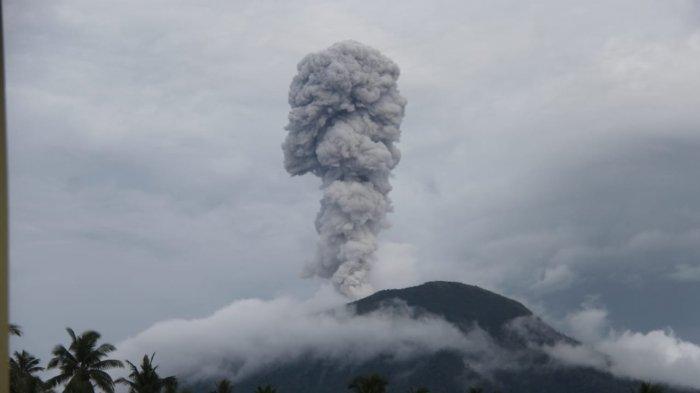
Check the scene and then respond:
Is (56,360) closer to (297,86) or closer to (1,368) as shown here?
(1,368)

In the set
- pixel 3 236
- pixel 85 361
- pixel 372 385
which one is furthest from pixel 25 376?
pixel 3 236

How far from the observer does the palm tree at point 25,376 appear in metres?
45.6

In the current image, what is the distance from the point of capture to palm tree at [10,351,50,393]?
4562 cm

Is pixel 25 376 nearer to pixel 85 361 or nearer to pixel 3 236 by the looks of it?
pixel 85 361

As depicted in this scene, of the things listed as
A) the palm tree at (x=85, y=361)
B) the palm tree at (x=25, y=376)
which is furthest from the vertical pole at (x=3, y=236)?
the palm tree at (x=85, y=361)

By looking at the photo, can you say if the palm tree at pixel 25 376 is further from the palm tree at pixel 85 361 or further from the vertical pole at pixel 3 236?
the vertical pole at pixel 3 236

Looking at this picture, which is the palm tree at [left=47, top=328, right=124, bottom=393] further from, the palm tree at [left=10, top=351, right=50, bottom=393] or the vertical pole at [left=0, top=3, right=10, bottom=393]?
the vertical pole at [left=0, top=3, right=10, bottom=393]

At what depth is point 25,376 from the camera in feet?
172

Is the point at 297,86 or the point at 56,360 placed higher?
the point at 297,86

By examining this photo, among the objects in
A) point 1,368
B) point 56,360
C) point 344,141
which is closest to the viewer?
point 1,368

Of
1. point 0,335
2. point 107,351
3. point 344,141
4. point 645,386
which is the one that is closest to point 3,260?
point 0,335

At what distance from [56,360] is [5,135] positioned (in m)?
53.9

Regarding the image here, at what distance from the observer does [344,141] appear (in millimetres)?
152125

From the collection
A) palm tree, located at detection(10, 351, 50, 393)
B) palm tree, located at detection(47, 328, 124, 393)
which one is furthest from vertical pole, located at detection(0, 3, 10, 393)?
palm tree, located at detection(47, 328, 124, 393)
